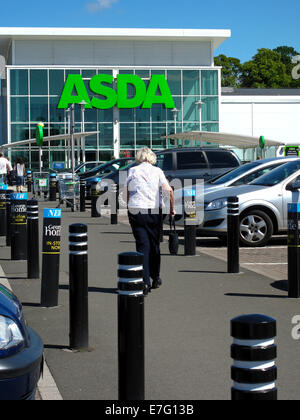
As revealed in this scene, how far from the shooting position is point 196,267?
36.6 ft

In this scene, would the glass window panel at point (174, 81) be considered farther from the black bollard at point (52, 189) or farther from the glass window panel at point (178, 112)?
the black bollard at point (52, 189)

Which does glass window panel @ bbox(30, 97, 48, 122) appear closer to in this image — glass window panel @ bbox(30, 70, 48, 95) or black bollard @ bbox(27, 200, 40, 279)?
glass window panel @ bbox(30, 70, 48, 95)

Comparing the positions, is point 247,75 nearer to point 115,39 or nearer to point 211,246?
point 115,39

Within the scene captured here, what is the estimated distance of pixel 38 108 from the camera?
55.5 metres

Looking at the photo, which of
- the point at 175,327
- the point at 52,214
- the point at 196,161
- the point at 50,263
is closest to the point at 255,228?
the point at 52,214

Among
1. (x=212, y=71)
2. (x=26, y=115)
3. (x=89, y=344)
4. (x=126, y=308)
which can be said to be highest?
(x=212, y=71)

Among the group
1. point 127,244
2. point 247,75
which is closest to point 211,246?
point 127,244

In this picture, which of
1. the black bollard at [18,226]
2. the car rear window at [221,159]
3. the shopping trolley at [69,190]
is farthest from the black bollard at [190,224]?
the shopping trolley at [69,190]

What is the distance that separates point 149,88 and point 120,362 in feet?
174

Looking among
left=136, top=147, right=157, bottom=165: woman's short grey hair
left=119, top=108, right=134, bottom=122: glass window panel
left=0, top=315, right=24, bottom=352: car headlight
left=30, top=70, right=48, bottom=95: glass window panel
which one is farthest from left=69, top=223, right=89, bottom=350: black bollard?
left=119, top=108, right=134, bottom=122: glass window panel

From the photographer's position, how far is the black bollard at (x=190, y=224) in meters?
12.3

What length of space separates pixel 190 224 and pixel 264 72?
82.2 meters

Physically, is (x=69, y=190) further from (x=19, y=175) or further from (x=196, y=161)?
(x=19, y=175)

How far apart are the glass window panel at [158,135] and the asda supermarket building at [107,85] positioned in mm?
79
